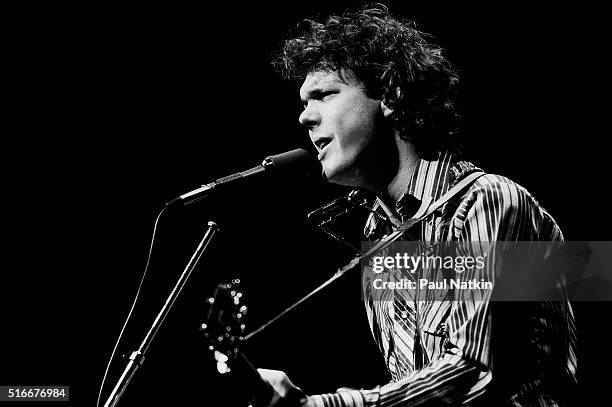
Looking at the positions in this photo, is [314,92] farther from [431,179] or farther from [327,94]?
[431,179]

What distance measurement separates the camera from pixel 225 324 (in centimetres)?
160

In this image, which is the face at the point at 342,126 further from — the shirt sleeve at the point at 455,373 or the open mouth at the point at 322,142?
the shirt sleeve at the point at 455,373

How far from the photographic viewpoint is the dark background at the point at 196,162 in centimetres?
286

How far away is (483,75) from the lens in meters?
3.01

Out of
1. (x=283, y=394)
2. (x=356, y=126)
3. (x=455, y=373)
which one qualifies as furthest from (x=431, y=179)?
(x=283, y=394)

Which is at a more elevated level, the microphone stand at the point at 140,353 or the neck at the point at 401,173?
the neck at the point at 401,173

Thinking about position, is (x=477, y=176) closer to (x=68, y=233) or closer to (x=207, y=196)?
(x=207, y=196)

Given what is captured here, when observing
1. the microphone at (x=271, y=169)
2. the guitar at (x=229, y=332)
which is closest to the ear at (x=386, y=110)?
the microphone at (x=271, y=169)

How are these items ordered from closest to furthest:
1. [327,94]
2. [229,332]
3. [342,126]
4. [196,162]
Answer: [229,332], [342,126], [327,94], [196,162]

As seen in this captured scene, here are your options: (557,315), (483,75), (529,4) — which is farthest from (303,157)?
(529,4)

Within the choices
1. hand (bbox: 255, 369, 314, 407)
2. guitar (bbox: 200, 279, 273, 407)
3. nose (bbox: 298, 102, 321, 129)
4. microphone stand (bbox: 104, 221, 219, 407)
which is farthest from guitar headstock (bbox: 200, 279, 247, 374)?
nose (bbox: 298, 102, 321, 129)

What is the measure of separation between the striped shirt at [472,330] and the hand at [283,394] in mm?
44

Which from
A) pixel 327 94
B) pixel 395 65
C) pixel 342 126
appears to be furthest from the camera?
pixel 395 65

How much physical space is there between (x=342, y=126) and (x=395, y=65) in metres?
0.50
